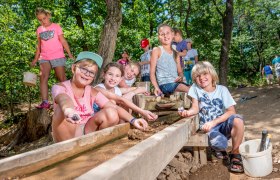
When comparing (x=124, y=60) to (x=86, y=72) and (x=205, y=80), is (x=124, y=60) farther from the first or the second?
(x=86, y=72)

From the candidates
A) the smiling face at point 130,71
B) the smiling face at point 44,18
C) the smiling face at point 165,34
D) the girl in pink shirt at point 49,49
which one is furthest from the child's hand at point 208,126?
the smiling face at point 44,18

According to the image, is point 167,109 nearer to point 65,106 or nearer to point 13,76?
point 65,106

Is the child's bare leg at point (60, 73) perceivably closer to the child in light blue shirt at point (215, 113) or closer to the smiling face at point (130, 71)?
the smiling face at point (130, 71)

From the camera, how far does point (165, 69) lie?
4.98m

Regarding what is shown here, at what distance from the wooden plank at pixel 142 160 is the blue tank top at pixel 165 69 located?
245 centimetres

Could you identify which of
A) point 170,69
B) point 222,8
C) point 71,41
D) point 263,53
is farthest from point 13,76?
point 263,53

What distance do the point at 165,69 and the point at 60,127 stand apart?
2426 millimetres

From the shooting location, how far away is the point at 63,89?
118 inches

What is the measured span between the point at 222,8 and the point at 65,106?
19.6 metres

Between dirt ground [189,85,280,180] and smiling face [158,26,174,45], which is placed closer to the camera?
dirt ground [189,85,280,180]

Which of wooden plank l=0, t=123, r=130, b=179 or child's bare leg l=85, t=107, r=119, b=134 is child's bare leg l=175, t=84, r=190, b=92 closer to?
child's bare leg l=85, t=107, r=119, b=134

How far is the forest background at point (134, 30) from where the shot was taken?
35.1ft

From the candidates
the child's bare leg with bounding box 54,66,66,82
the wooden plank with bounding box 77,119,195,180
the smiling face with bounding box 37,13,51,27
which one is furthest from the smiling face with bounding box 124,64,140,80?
the wooden plank with bounding box 77,119,195,180

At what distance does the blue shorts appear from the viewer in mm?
3404
